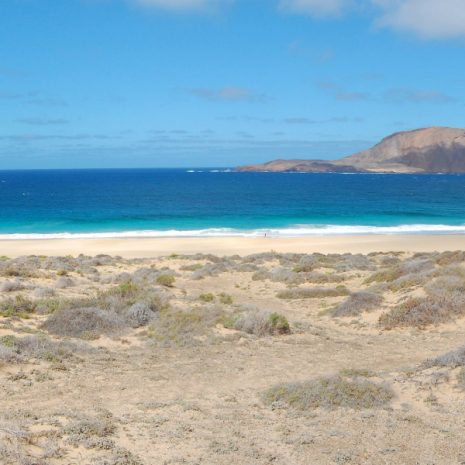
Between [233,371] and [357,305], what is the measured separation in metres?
6.27

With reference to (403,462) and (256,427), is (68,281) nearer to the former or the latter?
(256,427)

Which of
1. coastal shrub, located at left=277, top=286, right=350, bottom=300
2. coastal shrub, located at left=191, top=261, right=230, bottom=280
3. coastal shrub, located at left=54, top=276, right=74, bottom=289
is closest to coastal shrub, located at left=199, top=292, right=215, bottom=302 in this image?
coastal shrub, located at left=277, top=286, right=350, bottom=300

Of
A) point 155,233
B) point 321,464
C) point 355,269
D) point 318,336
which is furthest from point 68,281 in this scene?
point 155,233

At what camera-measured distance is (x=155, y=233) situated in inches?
1923

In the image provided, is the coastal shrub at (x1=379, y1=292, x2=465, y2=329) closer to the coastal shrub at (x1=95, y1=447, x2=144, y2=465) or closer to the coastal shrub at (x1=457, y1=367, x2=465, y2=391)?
the coastal shrub at (x1=457, y1=367, x2=465, y2=391)

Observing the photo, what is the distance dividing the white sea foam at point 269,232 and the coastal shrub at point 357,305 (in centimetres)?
2991

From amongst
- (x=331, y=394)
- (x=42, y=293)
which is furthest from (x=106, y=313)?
(x=331, y=394)

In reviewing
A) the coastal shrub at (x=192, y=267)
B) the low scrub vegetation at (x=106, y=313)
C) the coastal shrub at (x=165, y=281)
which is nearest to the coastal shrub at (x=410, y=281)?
the low scrub vegetation at (x=106, y=313)

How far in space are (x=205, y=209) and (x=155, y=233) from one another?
2259 centimetres

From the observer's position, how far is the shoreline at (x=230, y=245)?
36.8 metres

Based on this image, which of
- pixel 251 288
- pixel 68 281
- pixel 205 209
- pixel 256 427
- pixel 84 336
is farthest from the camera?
pixel 205 209

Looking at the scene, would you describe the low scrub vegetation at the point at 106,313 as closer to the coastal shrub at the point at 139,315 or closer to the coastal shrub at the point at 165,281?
the coastal shrub at the point at 139,315

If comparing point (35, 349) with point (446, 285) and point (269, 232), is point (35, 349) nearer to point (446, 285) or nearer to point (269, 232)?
point (446, 285)

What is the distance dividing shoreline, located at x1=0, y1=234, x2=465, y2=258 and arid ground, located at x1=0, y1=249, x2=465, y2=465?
15.7m
